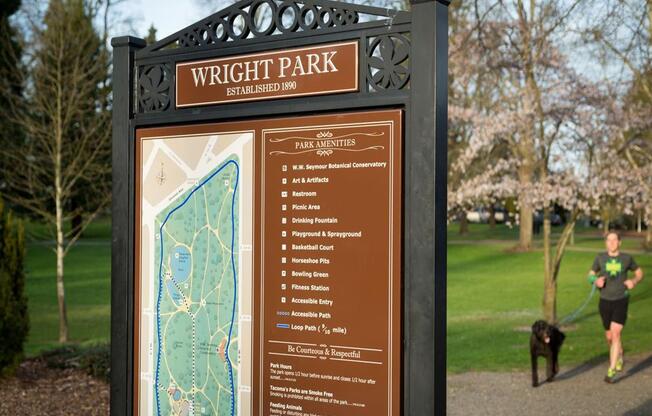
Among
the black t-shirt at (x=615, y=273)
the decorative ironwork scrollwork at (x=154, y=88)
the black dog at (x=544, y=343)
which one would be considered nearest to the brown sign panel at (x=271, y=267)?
the decorative ironwork scrollwork at (x=154, y=88)

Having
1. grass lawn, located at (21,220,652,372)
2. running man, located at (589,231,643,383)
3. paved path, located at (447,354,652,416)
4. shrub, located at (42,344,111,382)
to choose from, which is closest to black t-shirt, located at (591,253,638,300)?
running man, located at (589,231,643,383)

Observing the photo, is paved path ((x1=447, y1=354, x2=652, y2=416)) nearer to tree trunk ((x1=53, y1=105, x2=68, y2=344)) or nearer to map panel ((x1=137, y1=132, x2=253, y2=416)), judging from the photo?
map panel ((x1=137, y1=132, x2=253, y2=416))

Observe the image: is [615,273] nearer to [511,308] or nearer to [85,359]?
[85,359]

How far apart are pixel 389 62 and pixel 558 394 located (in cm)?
854

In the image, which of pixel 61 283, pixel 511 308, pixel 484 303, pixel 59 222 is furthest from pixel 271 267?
pixel 484 303

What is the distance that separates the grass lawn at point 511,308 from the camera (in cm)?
1512

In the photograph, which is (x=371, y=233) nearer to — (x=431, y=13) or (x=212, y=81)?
(x=431, y=13)

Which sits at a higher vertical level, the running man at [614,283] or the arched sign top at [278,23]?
the arched sign top at [278,23]

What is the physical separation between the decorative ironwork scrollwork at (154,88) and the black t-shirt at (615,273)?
8558mm

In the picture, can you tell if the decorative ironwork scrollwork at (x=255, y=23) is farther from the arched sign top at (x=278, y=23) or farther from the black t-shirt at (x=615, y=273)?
the black t-shirt at (x=615, y=273)

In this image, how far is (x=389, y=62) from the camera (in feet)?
12.7

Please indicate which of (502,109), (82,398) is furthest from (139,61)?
(502,109)

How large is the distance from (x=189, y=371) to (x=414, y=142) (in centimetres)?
181

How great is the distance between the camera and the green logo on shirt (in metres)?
11.6
